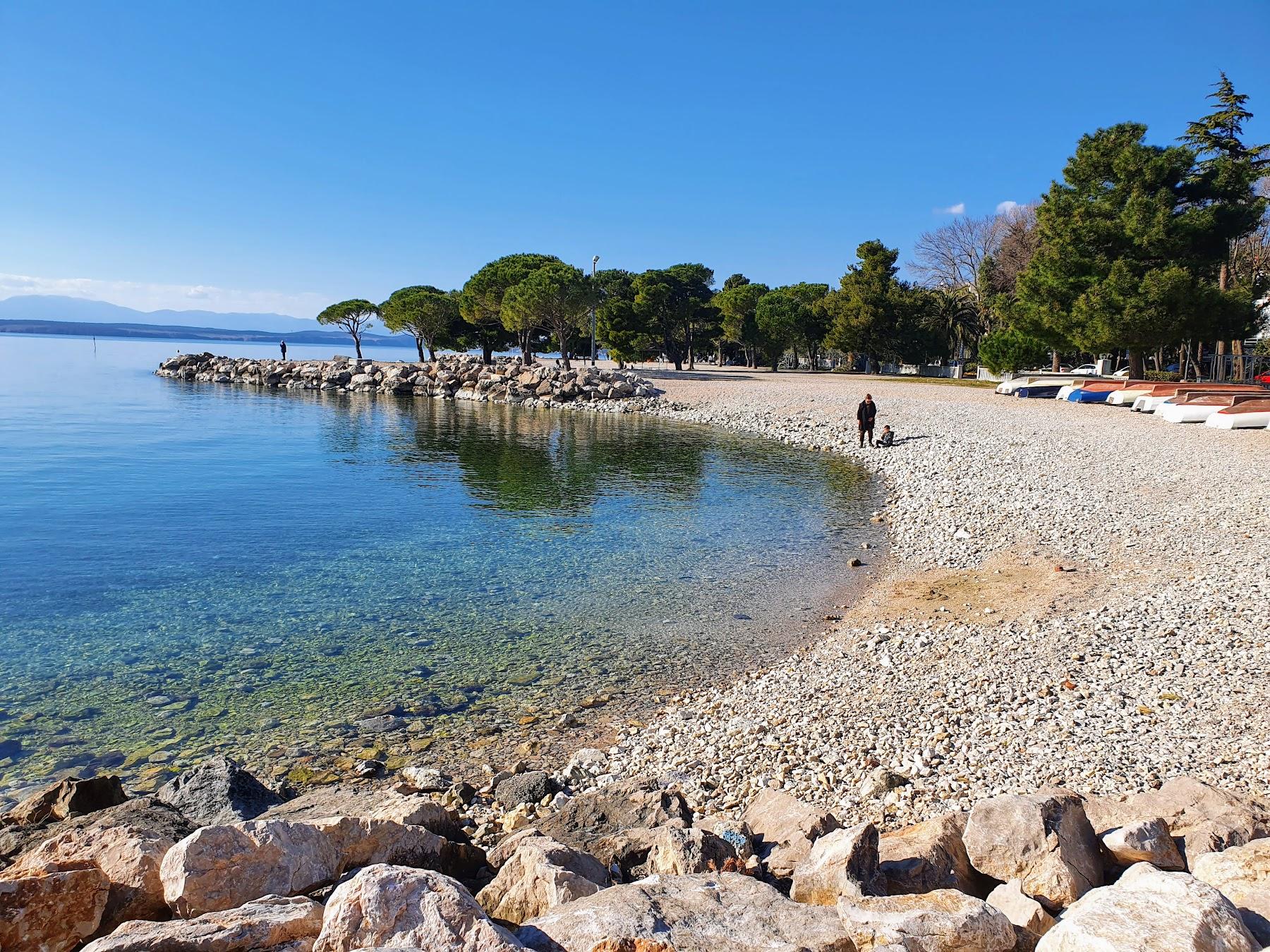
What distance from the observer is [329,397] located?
62156 millimetres

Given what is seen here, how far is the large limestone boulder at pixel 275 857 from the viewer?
14.3 feet

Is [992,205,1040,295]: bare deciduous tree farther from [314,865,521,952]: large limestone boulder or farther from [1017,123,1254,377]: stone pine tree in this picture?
[314,865,521,952]: large limestone boulder

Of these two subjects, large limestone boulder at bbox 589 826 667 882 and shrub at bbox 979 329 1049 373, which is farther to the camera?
shrub at bbox 979 329 1049 373

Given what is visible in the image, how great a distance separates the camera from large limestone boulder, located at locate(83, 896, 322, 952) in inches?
148

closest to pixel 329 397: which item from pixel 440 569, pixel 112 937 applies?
pixel 440 569

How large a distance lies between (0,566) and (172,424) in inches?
1112

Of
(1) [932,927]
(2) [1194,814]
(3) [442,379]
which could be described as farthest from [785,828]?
(3) [442,379]

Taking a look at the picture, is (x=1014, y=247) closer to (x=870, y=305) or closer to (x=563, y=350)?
(x=870, y=305)

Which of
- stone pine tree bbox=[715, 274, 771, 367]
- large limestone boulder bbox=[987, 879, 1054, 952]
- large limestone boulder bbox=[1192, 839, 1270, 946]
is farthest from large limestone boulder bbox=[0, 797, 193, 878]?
stone pine tree bbox=[715, 274, 771, 367]

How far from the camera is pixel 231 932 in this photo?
3.86 m

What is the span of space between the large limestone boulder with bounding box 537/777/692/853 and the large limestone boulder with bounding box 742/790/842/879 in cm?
58

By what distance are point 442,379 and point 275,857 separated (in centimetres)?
6215

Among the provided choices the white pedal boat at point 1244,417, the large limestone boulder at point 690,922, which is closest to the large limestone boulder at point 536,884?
the large limestone boulder at point 690,922

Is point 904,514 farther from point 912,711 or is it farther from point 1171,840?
point 1171,840
